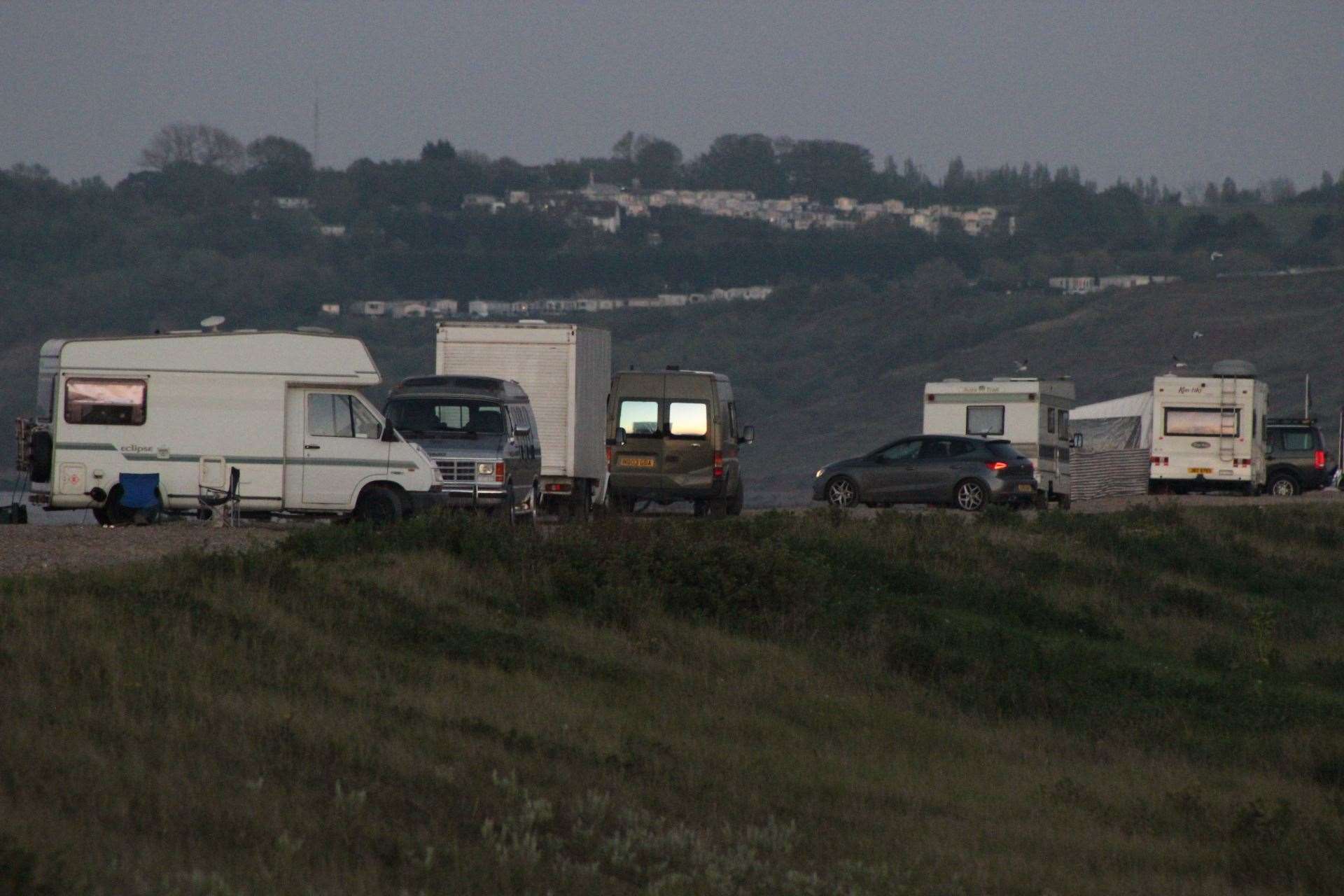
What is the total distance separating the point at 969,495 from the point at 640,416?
24.1 feet

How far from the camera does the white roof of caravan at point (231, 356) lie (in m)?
23.3

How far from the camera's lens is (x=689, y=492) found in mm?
29469

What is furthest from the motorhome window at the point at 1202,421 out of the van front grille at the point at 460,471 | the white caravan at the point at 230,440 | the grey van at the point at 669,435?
the white caravan at the point at 230,440

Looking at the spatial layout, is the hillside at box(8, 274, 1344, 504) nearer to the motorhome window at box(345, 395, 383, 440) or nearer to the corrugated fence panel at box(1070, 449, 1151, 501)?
the corrugated fence panel at box(1070, 449, 1151, 501)

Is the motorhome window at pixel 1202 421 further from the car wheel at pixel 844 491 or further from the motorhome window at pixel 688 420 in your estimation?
the motorhome window at pixel 688 420

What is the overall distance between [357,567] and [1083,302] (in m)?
155

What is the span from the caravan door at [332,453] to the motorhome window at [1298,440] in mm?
29278

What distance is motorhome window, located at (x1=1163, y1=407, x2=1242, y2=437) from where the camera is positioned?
4188 cm

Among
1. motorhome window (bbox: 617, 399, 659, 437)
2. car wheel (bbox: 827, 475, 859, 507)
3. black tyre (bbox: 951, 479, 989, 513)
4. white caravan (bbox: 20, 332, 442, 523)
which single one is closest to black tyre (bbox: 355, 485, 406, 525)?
white caravan (bbox: 20, 332, 442, 523)

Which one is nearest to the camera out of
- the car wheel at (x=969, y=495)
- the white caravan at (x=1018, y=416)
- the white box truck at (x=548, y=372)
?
the white box truck at (x=548, y=372)

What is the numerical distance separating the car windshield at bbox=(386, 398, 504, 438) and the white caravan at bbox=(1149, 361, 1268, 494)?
22211mm

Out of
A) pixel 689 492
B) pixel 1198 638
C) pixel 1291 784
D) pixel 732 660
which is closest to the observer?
pixel 1291 784

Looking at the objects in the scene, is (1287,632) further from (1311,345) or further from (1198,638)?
(1311,345)

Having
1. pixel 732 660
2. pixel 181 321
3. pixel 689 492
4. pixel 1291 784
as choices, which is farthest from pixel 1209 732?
pixel 181 321
